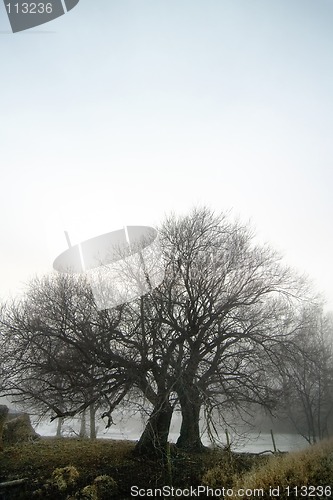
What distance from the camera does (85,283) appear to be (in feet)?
40.0

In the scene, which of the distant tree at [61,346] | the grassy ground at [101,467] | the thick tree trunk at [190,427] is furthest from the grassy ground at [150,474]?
the distant tree at [61,346]

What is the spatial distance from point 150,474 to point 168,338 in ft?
14.3

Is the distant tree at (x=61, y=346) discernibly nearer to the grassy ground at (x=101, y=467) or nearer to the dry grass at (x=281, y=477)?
the grassy ground at (x=101, y=467)

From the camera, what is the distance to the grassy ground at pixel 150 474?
7617mm

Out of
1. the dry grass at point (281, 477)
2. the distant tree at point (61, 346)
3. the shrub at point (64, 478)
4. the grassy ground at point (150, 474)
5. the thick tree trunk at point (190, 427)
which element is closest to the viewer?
the dry grass at point (281, 477)

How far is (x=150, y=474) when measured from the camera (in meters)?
9.66

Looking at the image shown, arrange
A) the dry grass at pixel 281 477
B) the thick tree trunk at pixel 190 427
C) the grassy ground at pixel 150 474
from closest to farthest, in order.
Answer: the dry grass at pixel 281 477 < the grassy ground at pixel 150 474 < the thick tree trunk at pixel 190 427

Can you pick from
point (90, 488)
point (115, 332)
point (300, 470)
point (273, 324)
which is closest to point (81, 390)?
point (115, 332)

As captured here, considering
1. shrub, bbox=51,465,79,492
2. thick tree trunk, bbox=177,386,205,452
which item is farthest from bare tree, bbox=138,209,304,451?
shrub, bbox=51,465,79,492

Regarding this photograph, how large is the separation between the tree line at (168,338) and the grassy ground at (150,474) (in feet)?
3.09

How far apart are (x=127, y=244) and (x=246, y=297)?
5.64m

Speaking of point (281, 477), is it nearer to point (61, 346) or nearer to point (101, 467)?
point (101, 467)

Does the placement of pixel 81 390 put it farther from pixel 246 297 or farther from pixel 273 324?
pixel 273 324

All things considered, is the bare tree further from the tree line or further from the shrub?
the shrub
